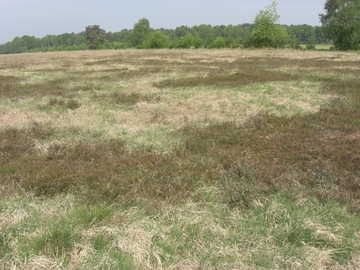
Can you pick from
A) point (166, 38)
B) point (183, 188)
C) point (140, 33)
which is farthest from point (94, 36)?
point (183, 188)

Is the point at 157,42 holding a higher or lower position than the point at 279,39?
higher

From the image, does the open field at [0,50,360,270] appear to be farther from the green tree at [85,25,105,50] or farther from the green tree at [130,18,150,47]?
the green tree at [85,25,105,50]

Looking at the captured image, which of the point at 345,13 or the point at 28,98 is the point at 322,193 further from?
the point at 345,13

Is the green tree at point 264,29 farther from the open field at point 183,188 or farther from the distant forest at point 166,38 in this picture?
the open field at point 183,188

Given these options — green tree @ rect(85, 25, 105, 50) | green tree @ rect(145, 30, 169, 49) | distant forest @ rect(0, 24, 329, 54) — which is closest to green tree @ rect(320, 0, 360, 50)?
distant forest @ rect(0, 24, 329, 54)

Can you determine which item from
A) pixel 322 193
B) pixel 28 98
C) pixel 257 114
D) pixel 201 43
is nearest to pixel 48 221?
pixel 322 193

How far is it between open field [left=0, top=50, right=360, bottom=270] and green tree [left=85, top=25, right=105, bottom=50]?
94979 mm

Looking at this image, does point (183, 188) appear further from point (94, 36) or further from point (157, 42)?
point (94, 36)

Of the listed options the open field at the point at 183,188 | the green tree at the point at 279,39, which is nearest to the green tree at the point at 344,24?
the green tree at the point at 279,39

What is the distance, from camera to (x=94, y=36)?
101m

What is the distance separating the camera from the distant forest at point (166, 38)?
74062 mm

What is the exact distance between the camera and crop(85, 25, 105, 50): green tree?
323 feet

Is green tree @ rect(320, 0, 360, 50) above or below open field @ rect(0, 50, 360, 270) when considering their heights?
above

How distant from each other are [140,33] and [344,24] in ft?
198
